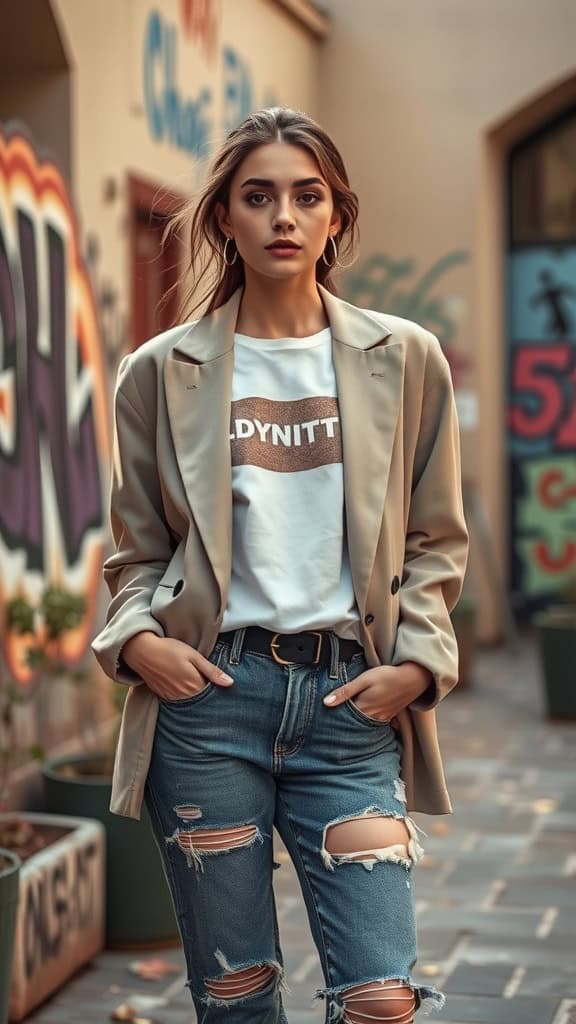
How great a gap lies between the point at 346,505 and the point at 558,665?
6574 mm

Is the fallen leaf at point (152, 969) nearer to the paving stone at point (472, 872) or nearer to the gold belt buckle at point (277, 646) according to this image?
the paving stone at point (472, 872)

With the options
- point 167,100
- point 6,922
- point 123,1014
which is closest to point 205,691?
point 6,922

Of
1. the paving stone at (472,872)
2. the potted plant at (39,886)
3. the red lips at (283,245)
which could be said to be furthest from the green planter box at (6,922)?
the paving stone at (472,872)

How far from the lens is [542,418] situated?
1295 centimetres

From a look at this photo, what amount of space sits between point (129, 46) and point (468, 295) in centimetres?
467

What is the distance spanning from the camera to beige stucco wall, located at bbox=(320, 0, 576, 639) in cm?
1191

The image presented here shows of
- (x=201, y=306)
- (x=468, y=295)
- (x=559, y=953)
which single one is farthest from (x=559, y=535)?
(x=201, y=306)

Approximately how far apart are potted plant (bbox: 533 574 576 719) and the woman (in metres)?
6.29

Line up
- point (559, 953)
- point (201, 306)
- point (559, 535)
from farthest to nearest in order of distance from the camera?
point (559, 535), point (559, 953), point (201, 306)

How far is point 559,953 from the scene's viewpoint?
4699 millimetres

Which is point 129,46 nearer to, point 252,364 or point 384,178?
point 384,178

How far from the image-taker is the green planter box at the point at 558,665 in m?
8.84

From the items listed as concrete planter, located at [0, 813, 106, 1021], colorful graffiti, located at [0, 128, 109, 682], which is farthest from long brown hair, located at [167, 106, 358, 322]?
colorful graffiti, located at [0, 128, 109, 682]

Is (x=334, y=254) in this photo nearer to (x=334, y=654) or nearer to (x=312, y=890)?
(x=334, y=654)
